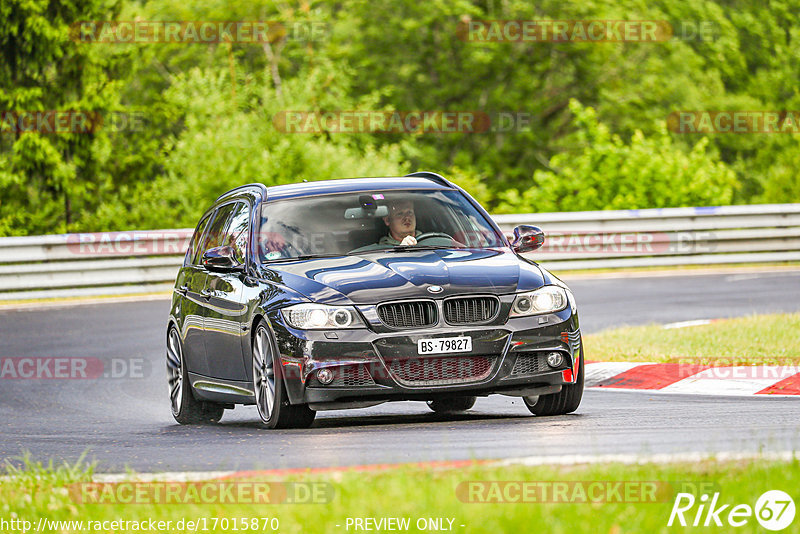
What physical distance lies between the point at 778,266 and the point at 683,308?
677cm

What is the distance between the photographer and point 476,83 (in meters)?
46.9

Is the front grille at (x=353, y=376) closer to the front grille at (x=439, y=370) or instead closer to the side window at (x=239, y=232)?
the front grille at (x=439, y=370)

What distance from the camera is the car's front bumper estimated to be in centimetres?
846

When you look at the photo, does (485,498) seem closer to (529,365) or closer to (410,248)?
(529,365)

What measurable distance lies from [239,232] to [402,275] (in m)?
2.01

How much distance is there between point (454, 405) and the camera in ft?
35.9

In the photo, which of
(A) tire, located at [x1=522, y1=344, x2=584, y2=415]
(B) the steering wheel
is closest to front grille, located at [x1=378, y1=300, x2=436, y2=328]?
(A) tire, located at [x1=522, y1=344, x2=584, y2=415]

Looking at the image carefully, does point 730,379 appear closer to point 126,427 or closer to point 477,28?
point 126,427

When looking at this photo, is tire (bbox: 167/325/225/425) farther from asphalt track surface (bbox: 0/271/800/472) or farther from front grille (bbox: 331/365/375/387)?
front grille (bbox: 331/365/375/387)

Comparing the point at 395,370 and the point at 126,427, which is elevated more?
the point at 395,370

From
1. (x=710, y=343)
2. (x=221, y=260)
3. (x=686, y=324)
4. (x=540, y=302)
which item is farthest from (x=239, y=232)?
(x=686, y=324)

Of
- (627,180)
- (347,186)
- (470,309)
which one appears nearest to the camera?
(470,309)

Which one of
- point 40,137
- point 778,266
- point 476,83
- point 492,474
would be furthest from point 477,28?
point 492,474

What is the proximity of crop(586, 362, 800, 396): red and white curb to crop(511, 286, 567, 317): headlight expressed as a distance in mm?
2145
